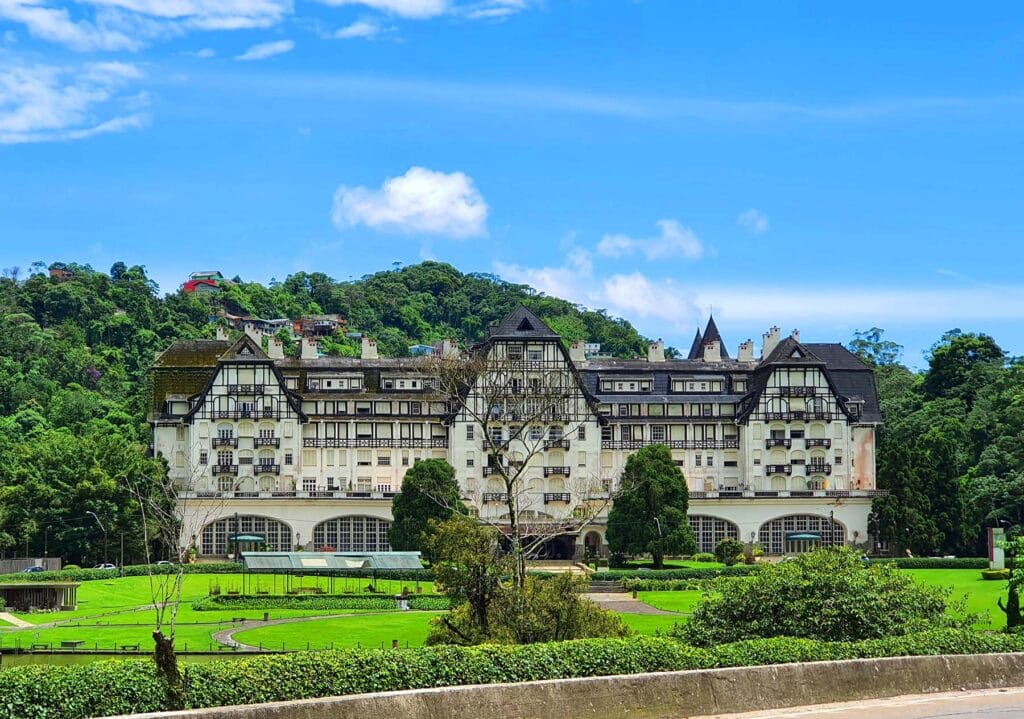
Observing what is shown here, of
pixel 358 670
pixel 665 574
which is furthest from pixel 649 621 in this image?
pixel 358 670

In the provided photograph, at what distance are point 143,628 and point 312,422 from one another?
4108cm

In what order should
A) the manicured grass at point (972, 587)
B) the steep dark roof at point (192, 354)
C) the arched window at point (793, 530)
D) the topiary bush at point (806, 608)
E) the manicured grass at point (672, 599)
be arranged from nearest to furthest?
the topiary bush at point (806, 608)
the manicured grass at point (972, 587)
the manicured grass at point (672, 599)
the arched window at point (793, 530)
the steep dark roof at point (192, 354)

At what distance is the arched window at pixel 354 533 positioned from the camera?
91.1m

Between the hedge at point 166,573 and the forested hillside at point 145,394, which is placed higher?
the forested hillside at point 145,394

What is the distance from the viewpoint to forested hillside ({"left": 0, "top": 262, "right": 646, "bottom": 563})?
8162cm

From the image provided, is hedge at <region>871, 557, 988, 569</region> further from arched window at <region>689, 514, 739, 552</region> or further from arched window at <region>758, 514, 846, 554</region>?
arched window at <region>689, 514, 739, 552</region>

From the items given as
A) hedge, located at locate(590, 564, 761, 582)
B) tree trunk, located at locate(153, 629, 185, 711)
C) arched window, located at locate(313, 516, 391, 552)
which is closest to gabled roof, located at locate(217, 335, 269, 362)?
arched window, located at locate(313, 516, 391, 552)

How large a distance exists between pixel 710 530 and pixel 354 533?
21.9 meters

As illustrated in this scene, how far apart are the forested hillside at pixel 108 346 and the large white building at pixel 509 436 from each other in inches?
287

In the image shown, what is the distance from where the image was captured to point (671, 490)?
273 feet

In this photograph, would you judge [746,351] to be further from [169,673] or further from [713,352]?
[169,673]

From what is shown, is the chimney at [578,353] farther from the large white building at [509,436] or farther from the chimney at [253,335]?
the chimney at [253,335]

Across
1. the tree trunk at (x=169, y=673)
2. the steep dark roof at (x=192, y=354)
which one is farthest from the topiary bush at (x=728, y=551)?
the tree trunk at (x=169, y=673)

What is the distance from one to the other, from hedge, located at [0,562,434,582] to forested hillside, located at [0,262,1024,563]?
224 inches
